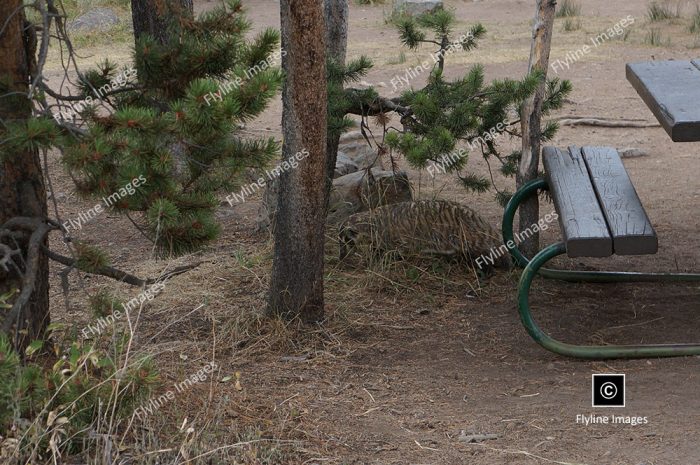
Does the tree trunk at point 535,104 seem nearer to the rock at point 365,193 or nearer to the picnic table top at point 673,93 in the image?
the picnic table top at point 673,93

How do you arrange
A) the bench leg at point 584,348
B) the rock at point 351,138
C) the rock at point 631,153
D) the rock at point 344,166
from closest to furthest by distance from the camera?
the bench leg at point 584,348
the rock at point 344,166
the rock at point 351,138
the rock at point 631,153

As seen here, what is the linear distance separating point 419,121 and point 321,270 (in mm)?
876

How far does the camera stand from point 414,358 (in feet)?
13.9

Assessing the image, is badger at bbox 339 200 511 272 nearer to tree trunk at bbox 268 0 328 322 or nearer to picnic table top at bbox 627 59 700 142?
tree trunk at bbox 268 0 328 322

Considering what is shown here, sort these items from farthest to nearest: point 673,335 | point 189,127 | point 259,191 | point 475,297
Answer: point 259,191
point 475,297
point 673,335
point 189,127

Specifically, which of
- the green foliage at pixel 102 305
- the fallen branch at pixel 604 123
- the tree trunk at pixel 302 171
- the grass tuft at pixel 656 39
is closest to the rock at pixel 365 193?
the tree trunk at pixel 302 171

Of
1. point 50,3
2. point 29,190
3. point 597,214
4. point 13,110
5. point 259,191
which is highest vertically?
point 50,3

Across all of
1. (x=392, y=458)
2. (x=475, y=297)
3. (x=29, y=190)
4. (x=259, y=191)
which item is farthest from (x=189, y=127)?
(x=259, y=191)

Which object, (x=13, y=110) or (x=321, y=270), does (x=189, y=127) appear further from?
(x=321, y=270)

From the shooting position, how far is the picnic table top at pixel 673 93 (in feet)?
11.9

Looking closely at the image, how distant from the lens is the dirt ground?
3.30 metres

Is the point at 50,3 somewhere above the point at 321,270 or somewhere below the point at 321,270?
above

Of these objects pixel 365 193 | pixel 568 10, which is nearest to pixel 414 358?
pixel 365 193

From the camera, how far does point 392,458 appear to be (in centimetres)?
325
